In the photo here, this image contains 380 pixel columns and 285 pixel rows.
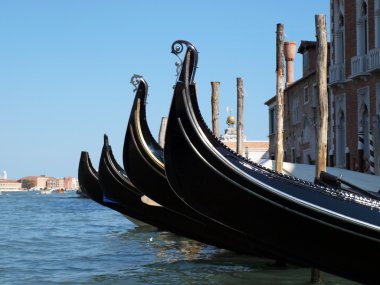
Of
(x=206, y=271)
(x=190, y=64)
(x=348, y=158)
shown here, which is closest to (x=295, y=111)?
(x=348, y=158)

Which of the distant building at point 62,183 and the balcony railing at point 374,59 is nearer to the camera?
the balcony railing at point 374,59

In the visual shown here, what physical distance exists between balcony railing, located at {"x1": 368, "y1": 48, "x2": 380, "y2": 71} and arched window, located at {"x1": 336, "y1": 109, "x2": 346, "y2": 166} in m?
2.25

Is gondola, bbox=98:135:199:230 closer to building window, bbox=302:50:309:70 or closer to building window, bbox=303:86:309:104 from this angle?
building window, bbox=303:86:309:104

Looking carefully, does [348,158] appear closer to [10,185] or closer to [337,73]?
[337,73]

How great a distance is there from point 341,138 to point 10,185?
136m

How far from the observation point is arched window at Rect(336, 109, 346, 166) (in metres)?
17.0

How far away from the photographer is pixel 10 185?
148375mm

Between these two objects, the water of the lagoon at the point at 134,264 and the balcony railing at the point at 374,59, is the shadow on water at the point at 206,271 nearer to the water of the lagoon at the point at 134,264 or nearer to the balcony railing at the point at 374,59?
the water of the lagoon at the point at 134,264

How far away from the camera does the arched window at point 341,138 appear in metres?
17.0

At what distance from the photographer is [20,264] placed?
406 inches

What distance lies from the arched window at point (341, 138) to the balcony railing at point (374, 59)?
2.25 meters

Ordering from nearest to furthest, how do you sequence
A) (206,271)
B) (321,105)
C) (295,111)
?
(206,271), (321,105), (295,111)

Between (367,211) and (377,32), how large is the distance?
1060 centimetres

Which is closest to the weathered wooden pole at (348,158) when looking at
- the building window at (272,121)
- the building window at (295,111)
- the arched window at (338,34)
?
the arched window at (338,34)
